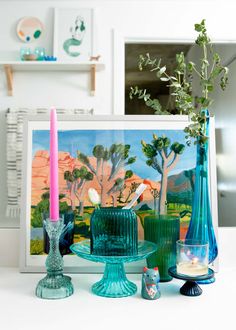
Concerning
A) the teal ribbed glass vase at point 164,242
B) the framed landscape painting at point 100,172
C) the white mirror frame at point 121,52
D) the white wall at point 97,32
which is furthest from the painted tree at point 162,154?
the white wall at point 97,32

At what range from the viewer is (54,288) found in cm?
72

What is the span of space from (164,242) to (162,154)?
243 mm

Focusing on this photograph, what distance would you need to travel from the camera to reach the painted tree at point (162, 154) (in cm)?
93

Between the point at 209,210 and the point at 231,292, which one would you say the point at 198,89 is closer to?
the point at 209,210

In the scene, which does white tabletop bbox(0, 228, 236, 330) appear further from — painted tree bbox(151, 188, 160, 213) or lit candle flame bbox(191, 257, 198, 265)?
painted tree bbox(151, 188, 160, 213)

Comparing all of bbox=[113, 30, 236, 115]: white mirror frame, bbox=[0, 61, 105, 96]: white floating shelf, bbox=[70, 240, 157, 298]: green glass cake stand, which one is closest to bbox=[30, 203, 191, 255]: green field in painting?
bbox=[70, 240, 157, 298]: green glass cake stand

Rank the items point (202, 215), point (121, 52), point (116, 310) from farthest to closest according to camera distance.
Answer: point (121, 52), point (202, 215), point (116, 310)

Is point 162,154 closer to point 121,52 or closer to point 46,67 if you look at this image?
point 121,52

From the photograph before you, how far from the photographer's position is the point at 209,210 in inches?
32.9

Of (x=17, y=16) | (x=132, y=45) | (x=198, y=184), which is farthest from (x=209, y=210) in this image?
(x=17, y=16)

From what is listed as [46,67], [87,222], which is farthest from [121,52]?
[87,222]

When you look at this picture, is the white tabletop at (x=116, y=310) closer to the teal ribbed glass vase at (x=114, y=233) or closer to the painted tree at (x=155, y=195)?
the teal ribbed glass vase at (x=114, y=233)

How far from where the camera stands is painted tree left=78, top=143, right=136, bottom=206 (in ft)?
3.03

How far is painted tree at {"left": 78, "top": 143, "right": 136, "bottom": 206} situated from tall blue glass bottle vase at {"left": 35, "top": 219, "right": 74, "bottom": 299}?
199 millimetres
